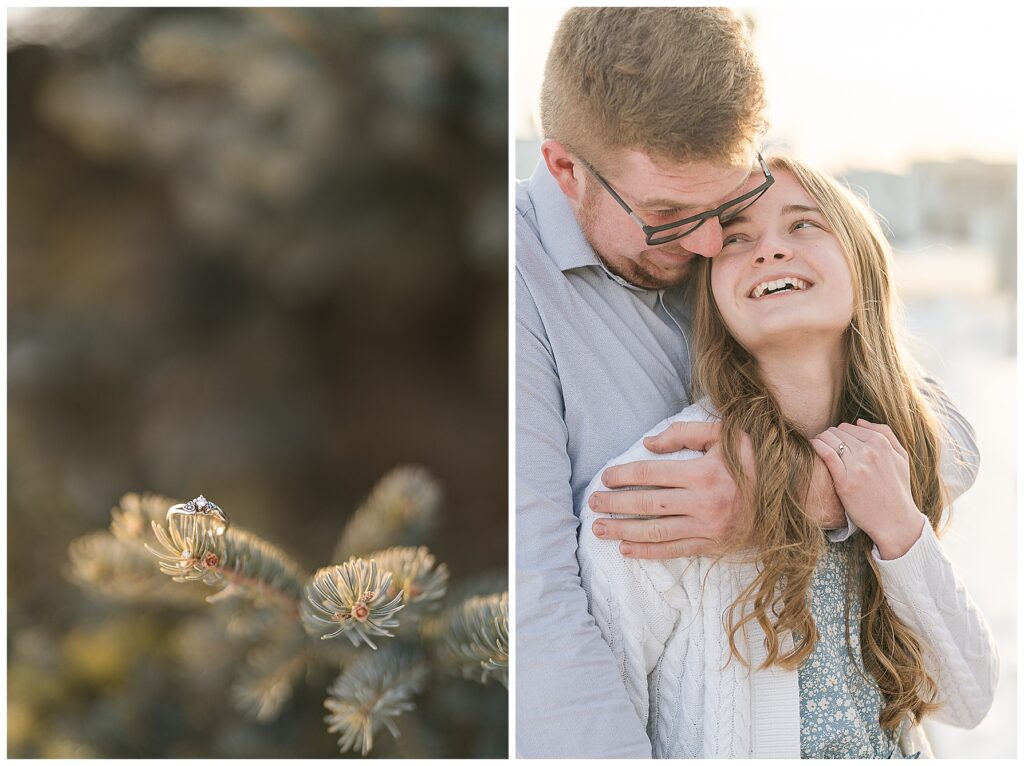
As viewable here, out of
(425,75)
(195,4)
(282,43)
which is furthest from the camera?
(195,4)

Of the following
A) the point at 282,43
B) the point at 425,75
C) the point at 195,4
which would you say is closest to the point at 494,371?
the point at 425,75

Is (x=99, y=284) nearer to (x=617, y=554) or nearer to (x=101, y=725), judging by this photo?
(x=101, y=725)

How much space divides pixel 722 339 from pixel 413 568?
691 millimetres

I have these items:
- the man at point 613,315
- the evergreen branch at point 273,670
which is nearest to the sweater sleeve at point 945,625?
the man at point 613,315

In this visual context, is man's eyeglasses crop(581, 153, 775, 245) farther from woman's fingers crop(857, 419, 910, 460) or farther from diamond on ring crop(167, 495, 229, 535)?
diamond on ring crop(167, 495, 229, 535)

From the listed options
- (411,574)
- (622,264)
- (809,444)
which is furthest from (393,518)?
(809,444)

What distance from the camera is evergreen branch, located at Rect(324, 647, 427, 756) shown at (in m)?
1.45

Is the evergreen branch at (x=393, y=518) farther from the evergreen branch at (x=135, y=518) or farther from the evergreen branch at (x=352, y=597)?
the evergreen branch at (x=135, y=518)

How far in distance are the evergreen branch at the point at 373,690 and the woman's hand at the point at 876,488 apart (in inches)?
29.8

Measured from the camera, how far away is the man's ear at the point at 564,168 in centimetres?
177

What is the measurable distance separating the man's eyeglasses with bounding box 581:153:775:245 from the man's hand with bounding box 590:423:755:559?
1.07 ft

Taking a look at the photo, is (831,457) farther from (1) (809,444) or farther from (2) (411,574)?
(2) (411,574)

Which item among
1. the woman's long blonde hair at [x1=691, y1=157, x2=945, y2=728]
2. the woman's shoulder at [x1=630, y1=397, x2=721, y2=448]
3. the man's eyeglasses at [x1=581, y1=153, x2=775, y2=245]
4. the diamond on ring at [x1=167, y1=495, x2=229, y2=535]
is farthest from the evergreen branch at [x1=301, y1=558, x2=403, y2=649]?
the man's eyeglasses at [x1=581, y1=153, x2=775, y2=245]

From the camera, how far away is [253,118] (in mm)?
1525
